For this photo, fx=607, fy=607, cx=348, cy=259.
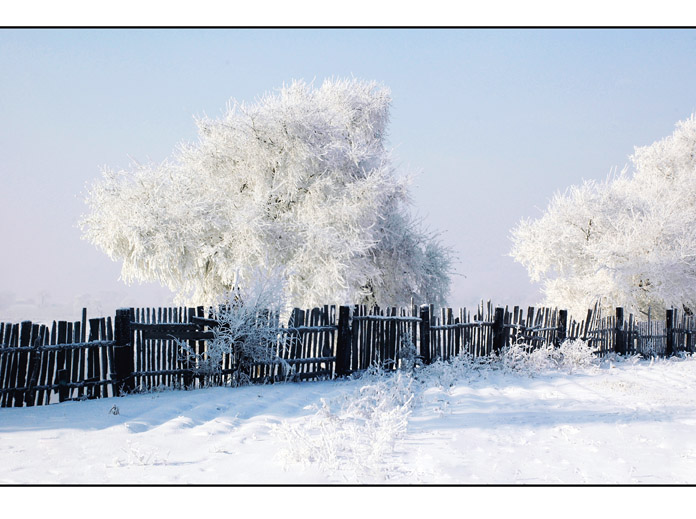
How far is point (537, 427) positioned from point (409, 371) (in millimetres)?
4568

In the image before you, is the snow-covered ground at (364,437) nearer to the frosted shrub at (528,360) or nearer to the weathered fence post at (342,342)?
the weathered fence post at (342,342)

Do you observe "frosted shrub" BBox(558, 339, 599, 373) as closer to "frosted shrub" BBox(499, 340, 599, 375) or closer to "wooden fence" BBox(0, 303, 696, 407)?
"frosted shrub" BBox(499, 340, 599, 375)

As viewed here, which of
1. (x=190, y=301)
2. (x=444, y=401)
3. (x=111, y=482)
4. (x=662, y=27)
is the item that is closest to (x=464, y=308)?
(x=444, y=401)

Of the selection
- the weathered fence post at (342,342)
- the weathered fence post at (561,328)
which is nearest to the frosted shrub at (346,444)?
the weathered fence post at (342,342)

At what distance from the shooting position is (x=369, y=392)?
8.90m

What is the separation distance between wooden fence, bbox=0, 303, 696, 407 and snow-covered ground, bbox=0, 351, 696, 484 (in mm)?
430

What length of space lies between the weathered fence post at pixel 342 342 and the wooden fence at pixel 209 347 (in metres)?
0.02

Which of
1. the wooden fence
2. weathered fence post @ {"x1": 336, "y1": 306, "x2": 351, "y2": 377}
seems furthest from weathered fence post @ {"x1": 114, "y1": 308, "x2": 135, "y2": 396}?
weathered fence post @ {"x1": 336, "y1": 306, "x2": 351, "y2": 377}

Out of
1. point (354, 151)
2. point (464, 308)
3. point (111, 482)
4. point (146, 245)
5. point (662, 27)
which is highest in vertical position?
point (354, 151)

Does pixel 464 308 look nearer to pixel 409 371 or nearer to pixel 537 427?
pixel 409 371

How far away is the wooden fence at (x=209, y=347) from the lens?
819 centimetres

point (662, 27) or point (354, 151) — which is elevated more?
point (354, 151)

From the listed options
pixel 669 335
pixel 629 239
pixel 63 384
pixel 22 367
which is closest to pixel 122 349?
pixel 63 384

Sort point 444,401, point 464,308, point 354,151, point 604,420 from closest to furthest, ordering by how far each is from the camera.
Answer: point 604,420, point 444,401, point 464,308, point 354,151
